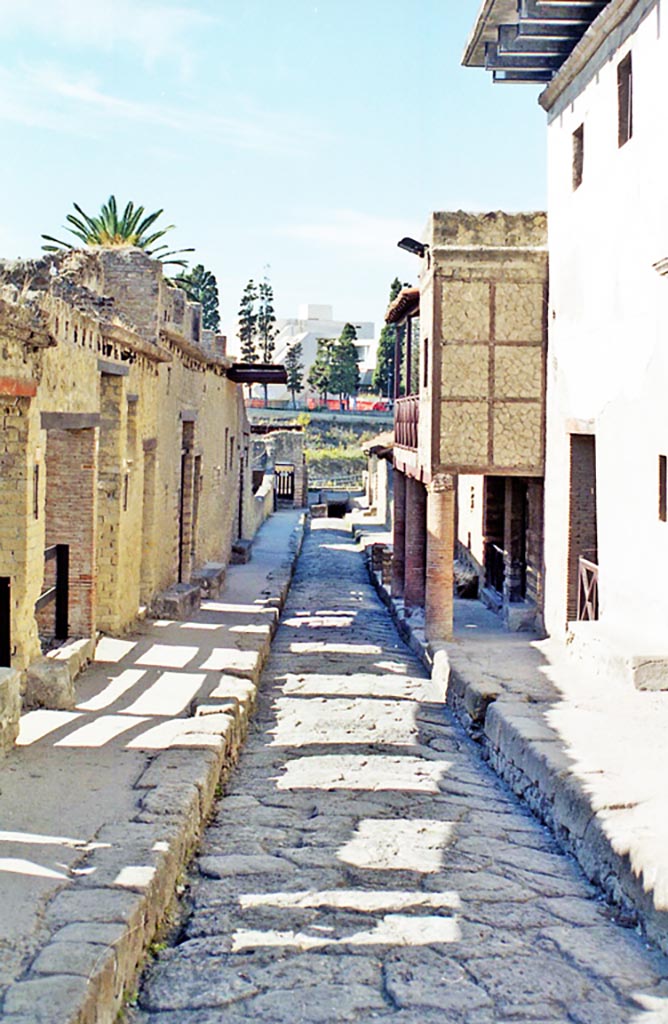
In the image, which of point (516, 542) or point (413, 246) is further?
point (516, 542)

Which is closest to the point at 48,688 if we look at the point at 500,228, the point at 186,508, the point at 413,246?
the point at 186,508

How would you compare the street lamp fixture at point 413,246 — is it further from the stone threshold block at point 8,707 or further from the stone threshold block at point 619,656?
the stone threshold block at point 8,707

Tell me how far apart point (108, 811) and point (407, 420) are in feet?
41.9

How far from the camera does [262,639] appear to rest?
45.9 ft

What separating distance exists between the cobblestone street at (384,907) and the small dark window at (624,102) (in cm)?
685

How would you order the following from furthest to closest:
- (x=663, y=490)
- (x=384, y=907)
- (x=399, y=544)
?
(x=399, y=544) → (x=663, y=490) → (x=384, y=907)

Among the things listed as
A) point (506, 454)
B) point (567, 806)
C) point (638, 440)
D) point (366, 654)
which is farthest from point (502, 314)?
point (567, 806)

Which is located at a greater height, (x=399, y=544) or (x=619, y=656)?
(x=399, y=544)

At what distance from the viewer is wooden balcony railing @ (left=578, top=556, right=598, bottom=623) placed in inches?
529

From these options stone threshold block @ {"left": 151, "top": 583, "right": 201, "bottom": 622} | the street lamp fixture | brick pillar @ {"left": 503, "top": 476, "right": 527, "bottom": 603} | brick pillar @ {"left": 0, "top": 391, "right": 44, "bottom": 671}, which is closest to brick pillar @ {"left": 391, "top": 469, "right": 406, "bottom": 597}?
brick pillar @ {"left": 503, "top": 476, "right": 527, "bottom": 603}

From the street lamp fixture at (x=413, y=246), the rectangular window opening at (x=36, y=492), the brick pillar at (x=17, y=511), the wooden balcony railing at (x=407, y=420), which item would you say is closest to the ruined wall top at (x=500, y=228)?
the street lamp fixture at (x=413, y=246)

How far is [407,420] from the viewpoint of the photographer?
18906 mm

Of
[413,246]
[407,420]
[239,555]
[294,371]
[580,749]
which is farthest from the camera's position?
[294,371]

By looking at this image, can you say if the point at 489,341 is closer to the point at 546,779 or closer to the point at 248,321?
the point at 546,779
